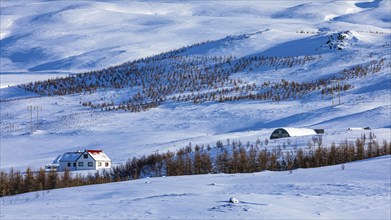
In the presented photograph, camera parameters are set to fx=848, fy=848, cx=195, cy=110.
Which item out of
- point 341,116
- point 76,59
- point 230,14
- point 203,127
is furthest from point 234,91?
point 230,14

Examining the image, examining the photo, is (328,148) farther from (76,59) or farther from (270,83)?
(76,59)

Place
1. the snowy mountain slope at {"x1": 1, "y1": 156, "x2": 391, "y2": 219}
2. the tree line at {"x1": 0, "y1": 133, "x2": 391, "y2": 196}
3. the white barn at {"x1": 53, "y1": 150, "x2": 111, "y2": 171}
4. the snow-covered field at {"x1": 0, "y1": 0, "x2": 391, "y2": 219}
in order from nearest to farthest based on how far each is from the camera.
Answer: the snowy mountain slope at {"x1": 1, "y1": 156, "x2": 391, "y2": 219}
the snow-covered field at {"x1": 0, "y1": 0, "x2": 391, "y2": 219}
the tree line at {"x1": 0, "y1": 133, "x2": 391, "y2": 196}
the white barn at {"x1": 53, "y1": 150, "x2": 111, "y2": 171}

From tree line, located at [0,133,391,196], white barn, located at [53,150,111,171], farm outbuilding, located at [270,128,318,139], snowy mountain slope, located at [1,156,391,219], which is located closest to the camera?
snowy mountain slope, located at [1,156,391,219]

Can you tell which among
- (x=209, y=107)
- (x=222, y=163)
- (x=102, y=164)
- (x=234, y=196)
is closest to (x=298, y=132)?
(x=222, y=163)

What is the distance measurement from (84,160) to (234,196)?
75.2ft

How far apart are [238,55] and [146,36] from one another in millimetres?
47096

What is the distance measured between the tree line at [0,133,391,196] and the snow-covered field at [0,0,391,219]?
3.11 meters

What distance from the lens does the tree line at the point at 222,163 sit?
27484mm

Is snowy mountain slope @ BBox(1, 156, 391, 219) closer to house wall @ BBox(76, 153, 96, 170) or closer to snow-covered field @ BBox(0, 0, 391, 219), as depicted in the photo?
snow-covered field @ BBox(0, 0, 391, 219)

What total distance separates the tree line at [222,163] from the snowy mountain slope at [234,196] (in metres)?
3.48

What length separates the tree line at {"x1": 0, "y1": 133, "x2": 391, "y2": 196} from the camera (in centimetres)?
2748

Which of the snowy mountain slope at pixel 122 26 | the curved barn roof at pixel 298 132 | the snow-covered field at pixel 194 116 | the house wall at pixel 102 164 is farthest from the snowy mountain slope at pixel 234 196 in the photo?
the snowy mountain slope at pixel 122 26

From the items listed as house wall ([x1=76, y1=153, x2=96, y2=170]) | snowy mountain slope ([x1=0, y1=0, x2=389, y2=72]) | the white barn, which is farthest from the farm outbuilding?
snowy mountain slope ([x1=0, y1=0, x2=389, y2=72])

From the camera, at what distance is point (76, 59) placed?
10475cm
